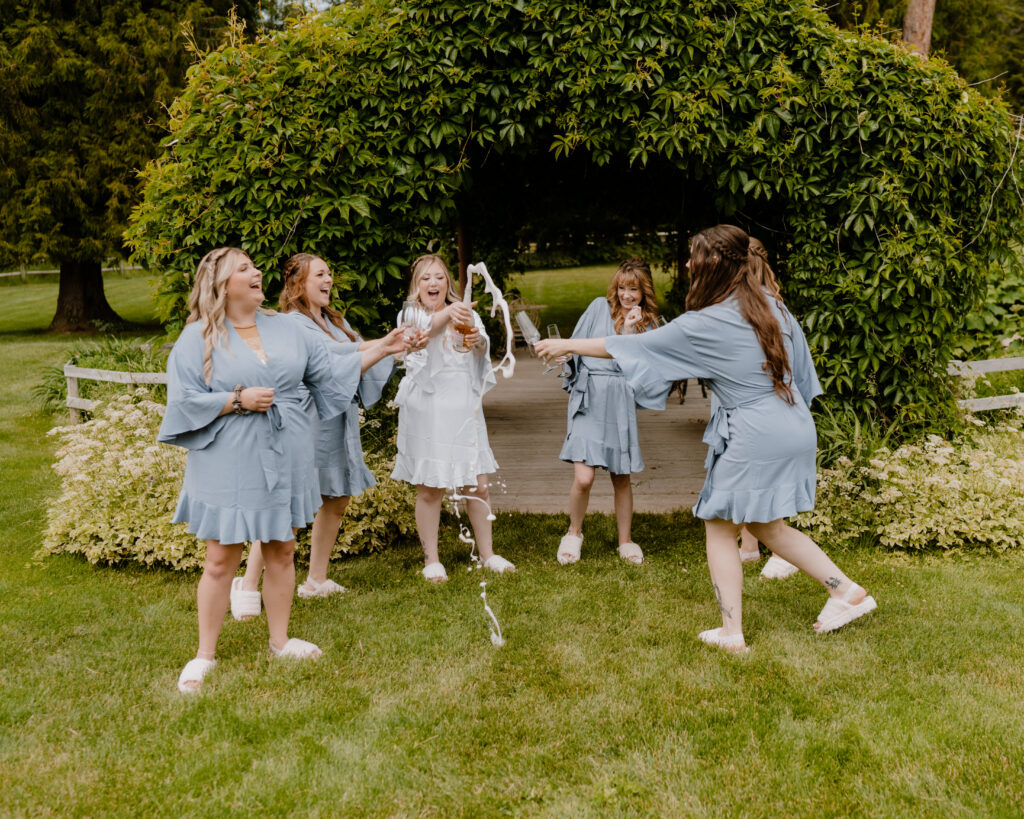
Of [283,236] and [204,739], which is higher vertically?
[283,236]

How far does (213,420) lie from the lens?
3.49m

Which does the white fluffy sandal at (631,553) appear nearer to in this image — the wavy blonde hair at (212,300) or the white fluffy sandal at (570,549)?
the white fluffy sandal at (570,549)

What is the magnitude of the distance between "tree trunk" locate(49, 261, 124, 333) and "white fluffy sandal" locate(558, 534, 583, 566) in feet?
59.6

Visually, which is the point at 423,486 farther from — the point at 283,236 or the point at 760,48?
the point at 760,48

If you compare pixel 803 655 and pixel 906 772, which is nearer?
pixel 906 772

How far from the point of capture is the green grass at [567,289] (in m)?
21.6

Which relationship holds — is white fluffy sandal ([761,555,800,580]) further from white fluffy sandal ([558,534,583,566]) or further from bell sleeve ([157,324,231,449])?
bell sleeve ([157,324,231,449])

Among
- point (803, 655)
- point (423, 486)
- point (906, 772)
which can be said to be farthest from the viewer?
point (423, 486)

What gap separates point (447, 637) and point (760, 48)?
393cm

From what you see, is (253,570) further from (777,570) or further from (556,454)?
(556,454)

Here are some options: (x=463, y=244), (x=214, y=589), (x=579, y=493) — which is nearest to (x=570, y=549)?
(x=579, y=493)

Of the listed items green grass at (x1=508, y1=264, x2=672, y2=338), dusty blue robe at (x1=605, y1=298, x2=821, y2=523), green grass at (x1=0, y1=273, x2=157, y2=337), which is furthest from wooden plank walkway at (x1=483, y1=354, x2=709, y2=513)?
green grass at (x1=0, y1=273, x2=157, y2=337)

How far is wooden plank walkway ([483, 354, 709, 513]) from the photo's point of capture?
6.66 meters

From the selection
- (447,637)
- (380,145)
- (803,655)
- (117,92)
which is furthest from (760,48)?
(117,92)
